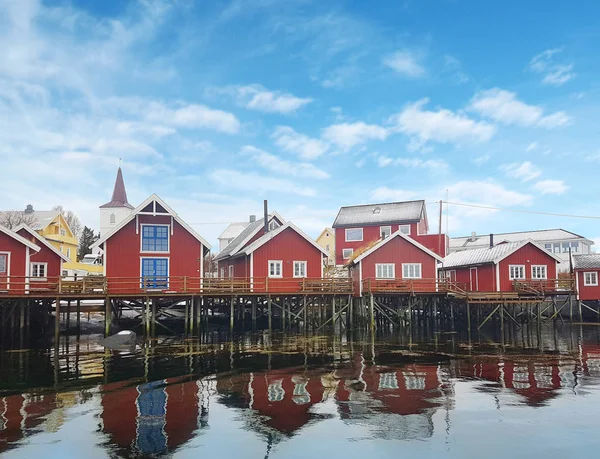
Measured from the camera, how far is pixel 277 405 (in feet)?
44.2

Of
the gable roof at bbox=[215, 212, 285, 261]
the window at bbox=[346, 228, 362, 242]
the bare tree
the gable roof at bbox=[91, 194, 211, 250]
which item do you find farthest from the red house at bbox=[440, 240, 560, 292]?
the bare tree

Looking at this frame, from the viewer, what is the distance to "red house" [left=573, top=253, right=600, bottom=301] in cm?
4322

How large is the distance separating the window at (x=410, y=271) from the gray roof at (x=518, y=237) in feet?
132

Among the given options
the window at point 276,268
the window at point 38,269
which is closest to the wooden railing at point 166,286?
the window at point 276,268

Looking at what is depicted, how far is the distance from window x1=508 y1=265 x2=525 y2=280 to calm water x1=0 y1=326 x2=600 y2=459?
1587 centimetres

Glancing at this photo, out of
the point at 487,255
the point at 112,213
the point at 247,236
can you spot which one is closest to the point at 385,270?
the point at 487,255

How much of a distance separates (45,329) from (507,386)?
93.9 ft

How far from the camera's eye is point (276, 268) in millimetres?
35250

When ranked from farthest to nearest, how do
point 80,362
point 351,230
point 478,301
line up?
point 351,230
point 478,301
point 80,362

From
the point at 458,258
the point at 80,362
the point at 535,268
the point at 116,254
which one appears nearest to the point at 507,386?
the point at 80,362

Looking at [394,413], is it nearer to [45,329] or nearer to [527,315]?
[45,329]

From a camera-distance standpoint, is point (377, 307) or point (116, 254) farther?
point (377, 307)

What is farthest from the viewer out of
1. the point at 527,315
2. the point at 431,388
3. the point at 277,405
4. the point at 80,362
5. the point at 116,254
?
the point at 527,315

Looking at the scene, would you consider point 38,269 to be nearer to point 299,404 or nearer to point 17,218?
point 299,404
